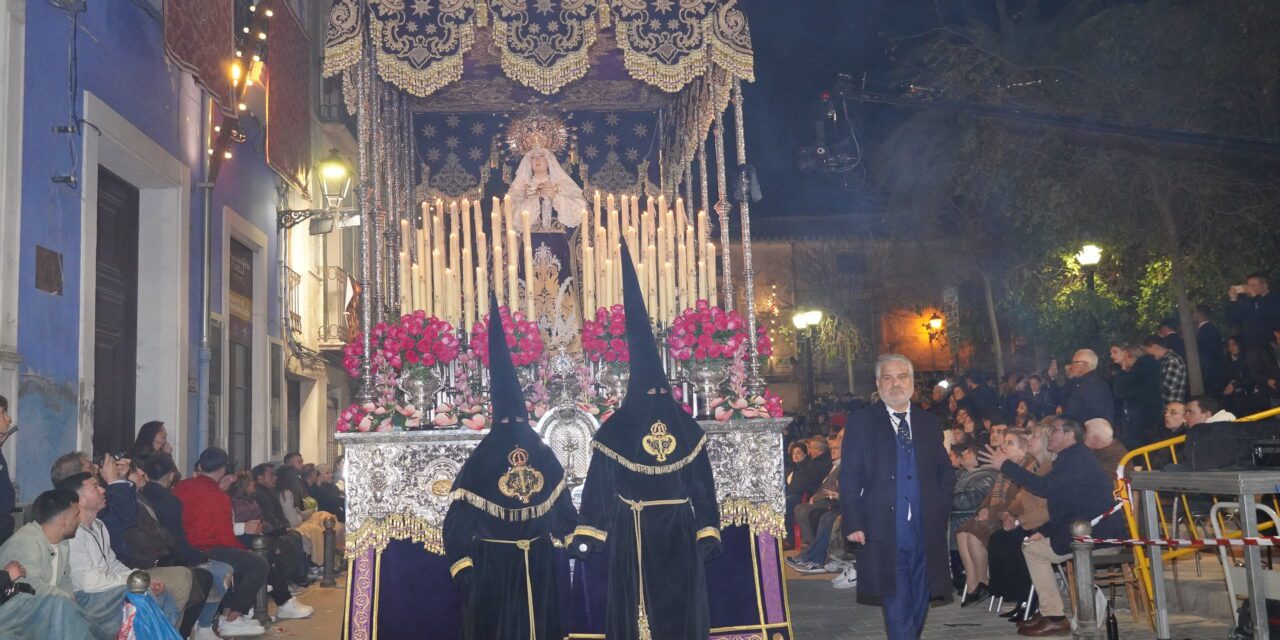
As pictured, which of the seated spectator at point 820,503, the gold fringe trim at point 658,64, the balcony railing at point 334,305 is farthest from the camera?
the balcony railing at point 334,305

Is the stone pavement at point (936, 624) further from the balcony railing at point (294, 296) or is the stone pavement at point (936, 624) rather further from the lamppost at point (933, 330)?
the lamppost at point (933, 330)

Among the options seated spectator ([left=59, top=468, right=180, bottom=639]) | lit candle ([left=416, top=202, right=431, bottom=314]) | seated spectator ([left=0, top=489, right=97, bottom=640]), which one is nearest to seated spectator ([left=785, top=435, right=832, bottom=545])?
lit candle ([left=416, top=202, right=431, bottom=314])

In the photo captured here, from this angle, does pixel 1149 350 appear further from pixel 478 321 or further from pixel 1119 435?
pixel 478 321

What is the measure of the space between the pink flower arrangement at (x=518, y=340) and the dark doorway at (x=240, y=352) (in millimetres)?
7464

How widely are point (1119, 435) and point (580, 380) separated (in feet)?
29.4

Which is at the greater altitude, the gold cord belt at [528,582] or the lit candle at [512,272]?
the lit candle at [512,272]

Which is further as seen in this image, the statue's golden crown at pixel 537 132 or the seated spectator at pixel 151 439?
the statue's golden crown at pixel 537 132

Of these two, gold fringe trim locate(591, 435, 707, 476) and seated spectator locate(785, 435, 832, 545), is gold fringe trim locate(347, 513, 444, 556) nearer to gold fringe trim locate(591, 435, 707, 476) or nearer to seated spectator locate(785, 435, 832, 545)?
gold fringe trim locate(591, 435, 707, 476)

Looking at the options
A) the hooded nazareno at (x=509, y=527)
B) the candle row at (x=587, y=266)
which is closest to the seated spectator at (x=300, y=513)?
the candle row at (x=587, y=266)

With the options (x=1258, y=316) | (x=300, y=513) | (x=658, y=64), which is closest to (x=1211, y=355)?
(x=1258, y=316)

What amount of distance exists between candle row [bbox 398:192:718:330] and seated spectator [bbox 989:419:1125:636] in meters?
2.68

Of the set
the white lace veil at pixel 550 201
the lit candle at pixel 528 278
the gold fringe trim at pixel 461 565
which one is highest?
the white lace veil at pixel 550 201

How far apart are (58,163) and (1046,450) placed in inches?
326

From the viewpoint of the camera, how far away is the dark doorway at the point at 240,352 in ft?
51.1
